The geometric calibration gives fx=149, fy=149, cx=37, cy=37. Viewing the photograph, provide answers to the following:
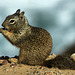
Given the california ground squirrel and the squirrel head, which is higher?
the squirrel head

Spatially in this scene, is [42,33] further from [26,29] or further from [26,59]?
[26,59]

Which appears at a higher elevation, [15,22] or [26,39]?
[15,22]

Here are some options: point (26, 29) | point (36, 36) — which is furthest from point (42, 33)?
point (26, 29)

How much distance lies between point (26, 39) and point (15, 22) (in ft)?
2.98

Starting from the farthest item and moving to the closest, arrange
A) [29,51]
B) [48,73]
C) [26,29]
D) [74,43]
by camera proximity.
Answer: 1. [74,43]
2. [26,29]
3. [29,51]
4. [48,73]

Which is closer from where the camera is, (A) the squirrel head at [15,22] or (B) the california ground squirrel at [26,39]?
(B) the california ground squirrel at [26,39]

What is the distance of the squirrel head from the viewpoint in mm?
6543

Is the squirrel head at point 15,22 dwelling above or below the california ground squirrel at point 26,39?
above

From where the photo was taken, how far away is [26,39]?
6.68 m

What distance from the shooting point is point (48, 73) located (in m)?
5.41

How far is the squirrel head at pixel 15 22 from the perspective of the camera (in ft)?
21.5

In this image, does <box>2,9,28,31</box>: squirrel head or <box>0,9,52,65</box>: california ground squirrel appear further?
<box>2,9,28,31</box>: squirrel head

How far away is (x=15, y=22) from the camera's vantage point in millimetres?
6676

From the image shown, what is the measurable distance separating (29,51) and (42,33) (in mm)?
1054
